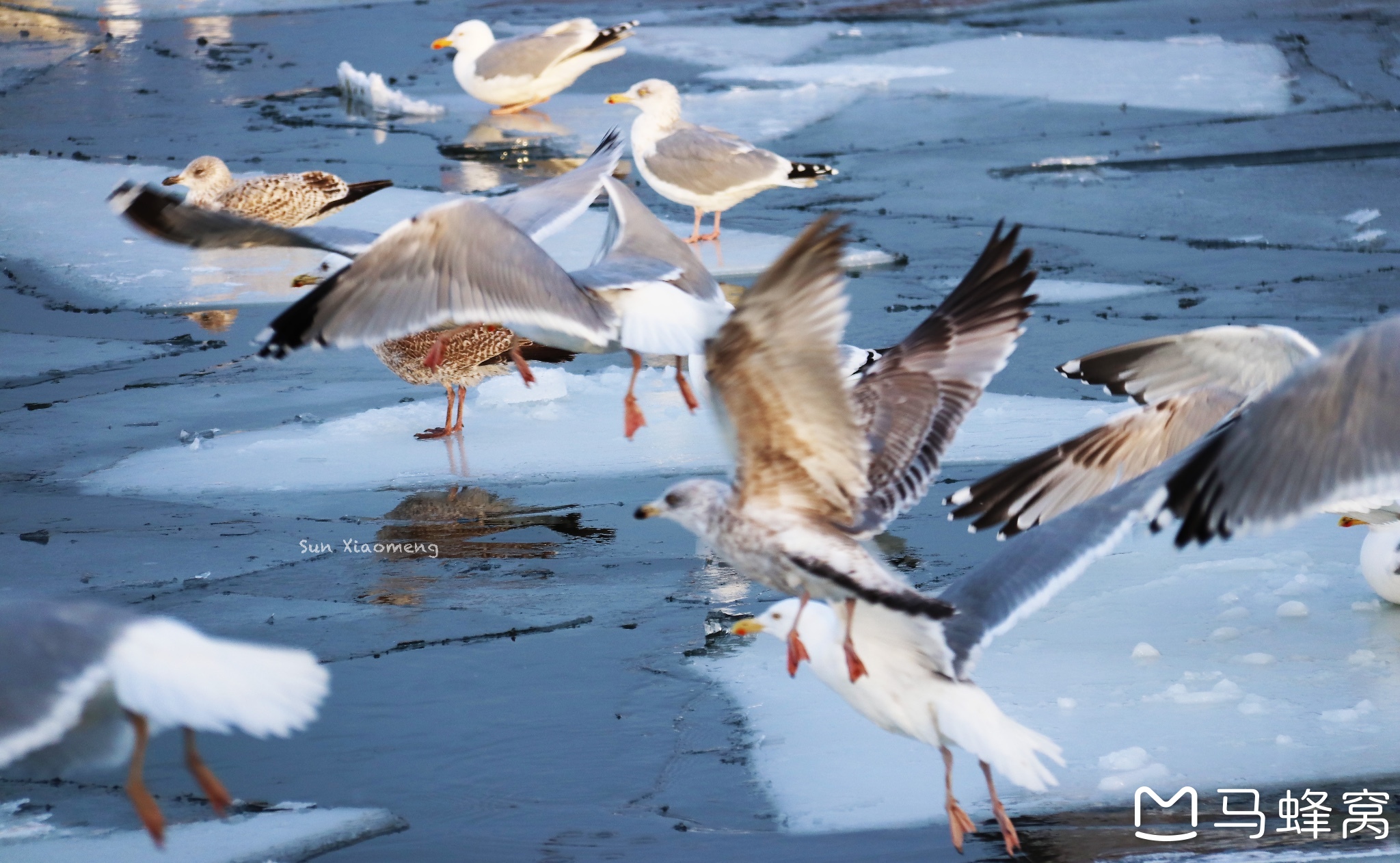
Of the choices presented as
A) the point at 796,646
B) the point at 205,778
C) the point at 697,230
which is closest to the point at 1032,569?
the point at 796,646

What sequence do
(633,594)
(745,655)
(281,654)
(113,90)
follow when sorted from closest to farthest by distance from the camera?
(281,654) → (745,655) → (633,594) → (113,90)

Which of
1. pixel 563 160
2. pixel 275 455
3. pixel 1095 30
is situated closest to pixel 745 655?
pixel 275 455

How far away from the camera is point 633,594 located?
5160mm

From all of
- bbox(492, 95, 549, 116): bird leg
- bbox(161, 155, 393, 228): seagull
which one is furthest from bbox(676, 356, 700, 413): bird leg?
bbox(492, 95, 549, 116): bird leg

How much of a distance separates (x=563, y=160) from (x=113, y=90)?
6155 millimetres

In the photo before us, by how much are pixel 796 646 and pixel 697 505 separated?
17.0 inches

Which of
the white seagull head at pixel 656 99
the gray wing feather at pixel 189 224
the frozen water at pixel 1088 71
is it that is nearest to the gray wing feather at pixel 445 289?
the gray wing feather at pixel 189 224

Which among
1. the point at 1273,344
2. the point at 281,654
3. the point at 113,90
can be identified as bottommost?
the point at 113,90

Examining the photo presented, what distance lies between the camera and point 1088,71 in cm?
1478

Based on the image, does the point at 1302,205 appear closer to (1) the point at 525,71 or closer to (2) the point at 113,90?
(1) the point at 525,71

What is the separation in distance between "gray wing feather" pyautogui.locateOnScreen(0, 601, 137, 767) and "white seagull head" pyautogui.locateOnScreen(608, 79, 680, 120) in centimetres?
745

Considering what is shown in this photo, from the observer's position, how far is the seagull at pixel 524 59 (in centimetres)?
1352

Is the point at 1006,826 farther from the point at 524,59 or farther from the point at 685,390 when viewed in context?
the point at 524,59

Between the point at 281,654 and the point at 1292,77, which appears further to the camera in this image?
the point at 1292,77
